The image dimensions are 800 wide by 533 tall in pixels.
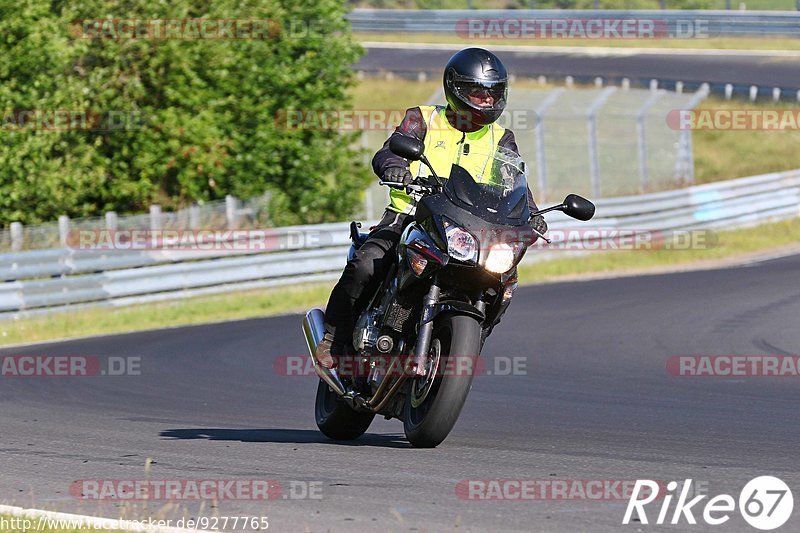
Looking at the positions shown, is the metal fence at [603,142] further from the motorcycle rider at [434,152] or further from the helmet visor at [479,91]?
the helmet visor at [479,91]

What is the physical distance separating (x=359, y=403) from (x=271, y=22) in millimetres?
20311

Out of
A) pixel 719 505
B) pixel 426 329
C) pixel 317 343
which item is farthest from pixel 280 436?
pixel 719 505

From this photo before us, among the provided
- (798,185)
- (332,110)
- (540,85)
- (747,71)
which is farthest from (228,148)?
(747,71)

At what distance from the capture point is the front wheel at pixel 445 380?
6586mm

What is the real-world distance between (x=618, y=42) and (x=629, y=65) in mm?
6416

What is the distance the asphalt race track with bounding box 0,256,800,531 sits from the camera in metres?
5.48

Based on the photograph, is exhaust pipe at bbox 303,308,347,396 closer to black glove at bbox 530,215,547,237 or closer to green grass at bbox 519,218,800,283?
black glove at bbox 530,215,547,237

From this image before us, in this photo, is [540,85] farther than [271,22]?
Yes

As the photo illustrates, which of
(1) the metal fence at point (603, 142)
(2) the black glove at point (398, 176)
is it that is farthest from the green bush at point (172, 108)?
(2) the black glove at point (398, 176)

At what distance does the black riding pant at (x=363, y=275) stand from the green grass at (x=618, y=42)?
4257 centimetres

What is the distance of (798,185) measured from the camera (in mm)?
27375

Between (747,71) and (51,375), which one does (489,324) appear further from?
(747,71)

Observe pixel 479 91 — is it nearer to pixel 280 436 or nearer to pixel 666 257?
pixel 280 436

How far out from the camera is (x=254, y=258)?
20.9 metres
